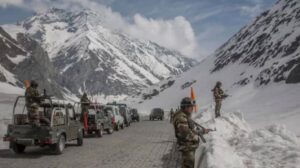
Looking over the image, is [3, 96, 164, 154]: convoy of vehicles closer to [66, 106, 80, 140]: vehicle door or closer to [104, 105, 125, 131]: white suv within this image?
[66, 106, 80, 140]: vehicle door

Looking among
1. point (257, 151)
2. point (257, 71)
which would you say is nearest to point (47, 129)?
point (257, 151)

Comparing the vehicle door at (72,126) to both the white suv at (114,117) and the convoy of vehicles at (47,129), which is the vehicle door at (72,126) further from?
the white suv at (114,117)

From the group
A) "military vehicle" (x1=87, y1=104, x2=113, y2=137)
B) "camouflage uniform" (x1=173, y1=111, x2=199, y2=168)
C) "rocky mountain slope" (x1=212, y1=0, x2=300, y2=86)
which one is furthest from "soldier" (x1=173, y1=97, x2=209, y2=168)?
"rocky mountain slope" (x1=212, y1=0, x2=300, y2=86)

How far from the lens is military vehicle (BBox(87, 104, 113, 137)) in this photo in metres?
24.1

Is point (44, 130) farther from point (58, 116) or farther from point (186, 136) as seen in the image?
point (186, 136)

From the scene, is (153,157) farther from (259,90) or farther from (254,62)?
(254,62)

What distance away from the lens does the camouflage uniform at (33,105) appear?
1526 centimetres

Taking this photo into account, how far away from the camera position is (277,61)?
115m

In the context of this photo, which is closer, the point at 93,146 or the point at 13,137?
the point at 13,137

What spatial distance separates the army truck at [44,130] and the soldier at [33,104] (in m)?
0.22

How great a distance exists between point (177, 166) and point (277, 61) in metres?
108

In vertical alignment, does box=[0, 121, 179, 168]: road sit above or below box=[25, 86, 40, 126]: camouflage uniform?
below

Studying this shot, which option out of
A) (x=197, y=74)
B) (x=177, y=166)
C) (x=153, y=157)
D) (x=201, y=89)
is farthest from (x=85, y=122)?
(x=197, y=74)

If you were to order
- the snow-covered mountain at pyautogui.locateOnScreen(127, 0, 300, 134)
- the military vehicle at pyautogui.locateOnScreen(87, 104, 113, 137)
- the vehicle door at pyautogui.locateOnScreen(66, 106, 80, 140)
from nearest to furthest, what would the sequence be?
the vehicle door at pyautogui.locateOnScreen(66, 106, 80, 140), the military vehicle at pyautogui.locateOnScreen(87, 104, 113, 137), the snow-covered mountain at pyautogui.locateOnScreen(127, 0, 300, 134)
